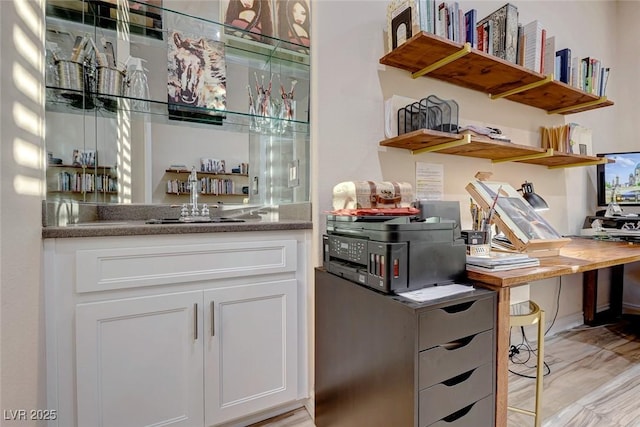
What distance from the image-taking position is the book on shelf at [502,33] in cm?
173

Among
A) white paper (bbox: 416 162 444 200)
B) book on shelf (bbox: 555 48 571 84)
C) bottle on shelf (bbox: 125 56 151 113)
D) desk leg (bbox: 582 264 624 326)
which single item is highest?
book on shelf (bbox: 555 48 571 84)

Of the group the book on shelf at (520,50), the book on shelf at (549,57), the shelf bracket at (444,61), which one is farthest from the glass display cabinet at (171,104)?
the book on shelf at (549,57)

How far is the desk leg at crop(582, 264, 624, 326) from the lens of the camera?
8.54ft

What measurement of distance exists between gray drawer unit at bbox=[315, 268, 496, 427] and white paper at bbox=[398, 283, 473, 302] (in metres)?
0.03

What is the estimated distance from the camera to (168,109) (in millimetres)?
1540

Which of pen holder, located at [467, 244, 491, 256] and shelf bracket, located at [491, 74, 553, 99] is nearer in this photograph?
A: pen holder, located at [467, 244, 491, 256]

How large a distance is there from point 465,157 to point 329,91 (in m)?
1.06

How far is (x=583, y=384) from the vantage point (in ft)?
5.77

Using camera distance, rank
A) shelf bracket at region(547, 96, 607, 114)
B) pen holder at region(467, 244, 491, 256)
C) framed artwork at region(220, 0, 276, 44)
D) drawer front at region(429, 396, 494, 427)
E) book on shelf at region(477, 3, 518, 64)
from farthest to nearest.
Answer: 1. shelf bracket at region(547, 96, 607, 114)
2. book on shelf at region(477, 3, 518, 64)
3. framed artwork at region(220, 0, 276, 44)
4. pen holder at region(467, 244, 491, 256)
5. drawer front at region(429, 396, 494, 427)

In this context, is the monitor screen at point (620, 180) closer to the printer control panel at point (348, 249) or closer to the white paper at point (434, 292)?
the white paper at point (434, 292)

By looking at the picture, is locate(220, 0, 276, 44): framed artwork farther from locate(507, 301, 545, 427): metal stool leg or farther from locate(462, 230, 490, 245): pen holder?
locate(507, 301, 545, 427): metal stool leg

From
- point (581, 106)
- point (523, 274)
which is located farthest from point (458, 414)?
point (581, 106)

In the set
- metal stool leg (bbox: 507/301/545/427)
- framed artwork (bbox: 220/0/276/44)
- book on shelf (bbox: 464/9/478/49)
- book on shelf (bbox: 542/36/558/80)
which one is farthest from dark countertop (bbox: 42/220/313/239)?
book on shelf (bbox: 542/36/558/80)

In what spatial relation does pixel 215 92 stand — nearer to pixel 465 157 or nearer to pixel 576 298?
pixel 465 157
